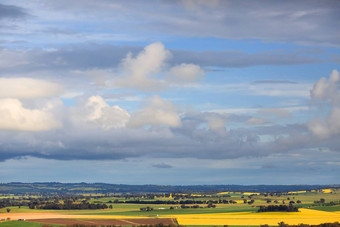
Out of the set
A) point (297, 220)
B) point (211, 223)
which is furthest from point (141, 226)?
point (297, 220)

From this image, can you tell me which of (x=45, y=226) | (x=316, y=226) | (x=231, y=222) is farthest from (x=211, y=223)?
(x=45, y=226)

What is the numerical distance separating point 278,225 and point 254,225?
7.43 m

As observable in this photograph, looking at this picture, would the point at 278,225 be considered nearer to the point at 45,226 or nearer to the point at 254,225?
the point at 254,225

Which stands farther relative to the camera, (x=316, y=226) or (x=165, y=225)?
(x=165, y=225)

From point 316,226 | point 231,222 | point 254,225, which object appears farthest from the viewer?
point 231,222

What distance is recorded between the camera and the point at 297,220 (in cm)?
19862

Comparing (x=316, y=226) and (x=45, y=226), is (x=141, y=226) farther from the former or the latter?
(x=316, y=226)

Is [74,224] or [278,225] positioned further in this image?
[74,224]

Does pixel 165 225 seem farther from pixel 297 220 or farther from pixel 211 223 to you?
pixel 297 220

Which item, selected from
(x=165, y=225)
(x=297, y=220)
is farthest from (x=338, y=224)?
→ (x=165, y=225)

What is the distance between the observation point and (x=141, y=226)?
18175 cm

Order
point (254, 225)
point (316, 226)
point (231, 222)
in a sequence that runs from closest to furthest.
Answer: point (316, 226), point (254, 225), point (231, 222)

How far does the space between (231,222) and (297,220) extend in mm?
22843

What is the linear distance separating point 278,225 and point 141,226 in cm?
4254
